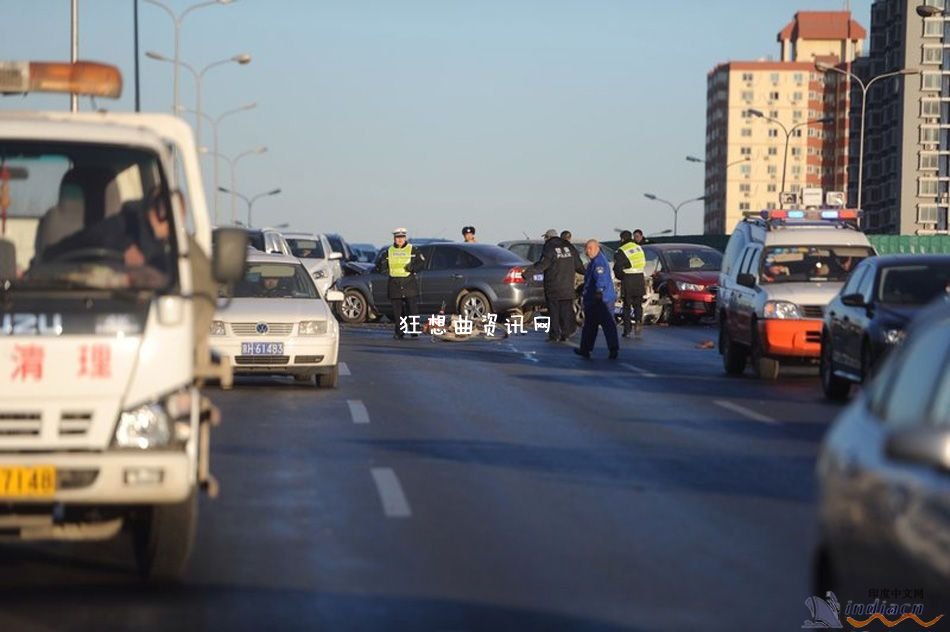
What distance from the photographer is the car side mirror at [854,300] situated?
1942cm

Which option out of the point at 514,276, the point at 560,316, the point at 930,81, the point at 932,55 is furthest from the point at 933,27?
the point at 560,316

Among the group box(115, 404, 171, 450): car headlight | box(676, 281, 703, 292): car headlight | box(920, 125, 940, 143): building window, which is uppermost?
box(920, 125, 940, 143): building window

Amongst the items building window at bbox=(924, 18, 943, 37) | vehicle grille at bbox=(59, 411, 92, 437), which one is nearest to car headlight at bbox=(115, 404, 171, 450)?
vehicle grille at bbox=(59, 411, 92, 437)

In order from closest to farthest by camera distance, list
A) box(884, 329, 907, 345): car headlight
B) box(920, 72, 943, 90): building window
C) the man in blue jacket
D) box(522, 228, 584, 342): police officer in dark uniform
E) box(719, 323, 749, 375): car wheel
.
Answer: box(884, 329, 907, 345): car headlight
box(719, 323, 749, 375): car wheel
the man in blue jacket
box(522, 228, 584, 342): police officer in dark uniform
box(920, 72, 943, 90): building window

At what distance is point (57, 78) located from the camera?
421 inches

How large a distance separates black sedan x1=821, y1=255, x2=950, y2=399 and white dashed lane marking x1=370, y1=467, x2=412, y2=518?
713 cm

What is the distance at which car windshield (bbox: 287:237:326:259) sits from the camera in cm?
4450

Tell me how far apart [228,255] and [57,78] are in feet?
7.24

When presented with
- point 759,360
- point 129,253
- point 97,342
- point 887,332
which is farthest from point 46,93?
point 759,360

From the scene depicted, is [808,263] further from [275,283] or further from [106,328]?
[106,328]

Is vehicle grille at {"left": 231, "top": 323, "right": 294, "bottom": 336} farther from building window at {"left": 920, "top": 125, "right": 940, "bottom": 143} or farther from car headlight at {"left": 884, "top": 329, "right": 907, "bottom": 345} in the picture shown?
building window at {"left": 920, "top": 125, "right": 940, "bottom": 143}

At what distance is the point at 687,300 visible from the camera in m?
40.3

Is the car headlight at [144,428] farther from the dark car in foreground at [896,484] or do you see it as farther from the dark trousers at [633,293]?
the dark trousers at [633,293]

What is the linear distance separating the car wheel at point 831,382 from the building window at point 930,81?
135300mm
